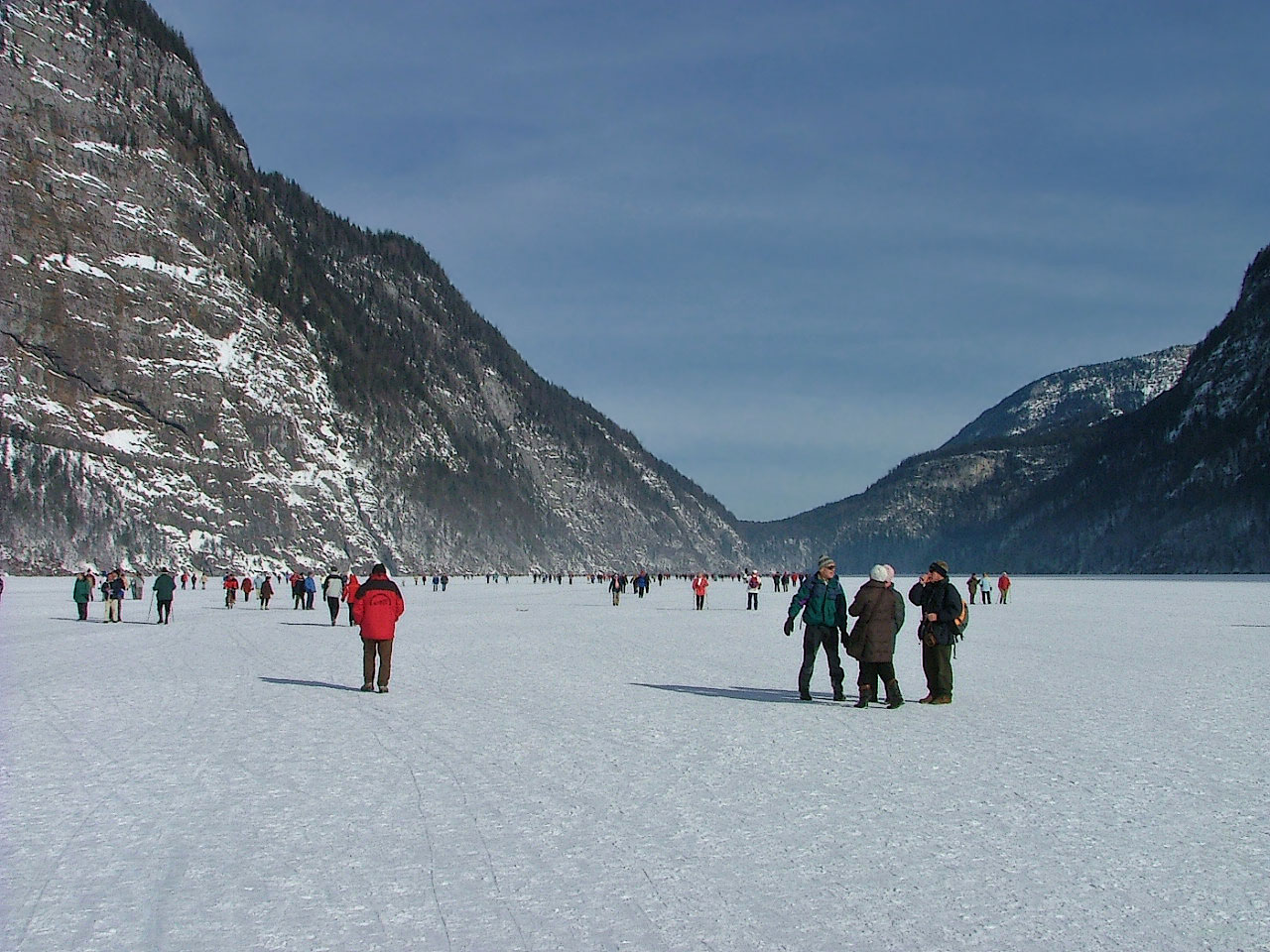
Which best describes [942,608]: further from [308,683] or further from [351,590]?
[351,590]

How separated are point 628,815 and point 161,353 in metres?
91.5

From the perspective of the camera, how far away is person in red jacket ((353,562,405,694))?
498 inches

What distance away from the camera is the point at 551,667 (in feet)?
53.4

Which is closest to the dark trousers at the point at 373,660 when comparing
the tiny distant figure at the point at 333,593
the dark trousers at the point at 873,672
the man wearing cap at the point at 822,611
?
the man wearing cap at the point at 822,611

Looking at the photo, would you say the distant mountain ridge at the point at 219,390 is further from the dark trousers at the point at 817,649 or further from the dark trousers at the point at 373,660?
the dark trousers at the point at 817,649

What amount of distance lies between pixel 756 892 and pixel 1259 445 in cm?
12850

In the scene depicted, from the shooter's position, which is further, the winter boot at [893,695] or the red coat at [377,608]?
the red coat at [377,608]

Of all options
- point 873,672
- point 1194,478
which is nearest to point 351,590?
point 873,672

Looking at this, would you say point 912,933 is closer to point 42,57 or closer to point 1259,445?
point 42,57

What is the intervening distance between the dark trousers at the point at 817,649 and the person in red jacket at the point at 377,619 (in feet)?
15.3

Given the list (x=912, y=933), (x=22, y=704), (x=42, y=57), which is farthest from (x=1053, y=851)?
(x=42, y=57)

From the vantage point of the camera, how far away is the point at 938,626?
37.2 ft

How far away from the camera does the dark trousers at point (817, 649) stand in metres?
11.7

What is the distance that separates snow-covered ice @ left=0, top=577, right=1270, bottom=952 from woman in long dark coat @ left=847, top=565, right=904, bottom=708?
45 cm
